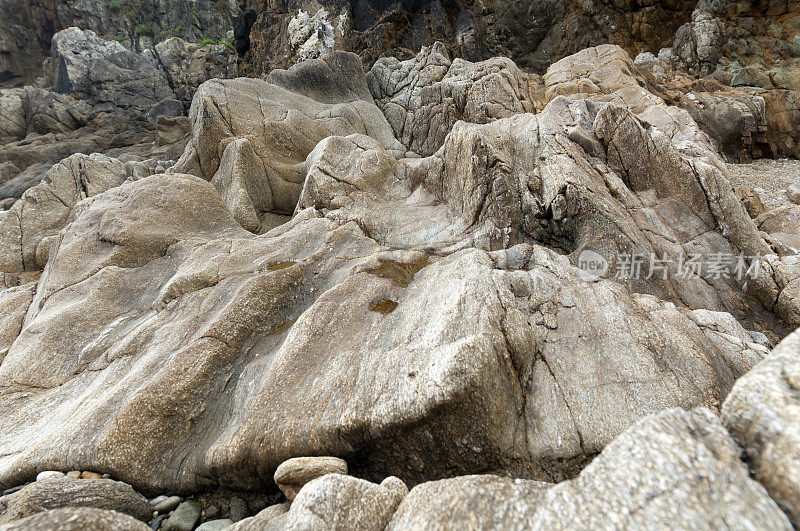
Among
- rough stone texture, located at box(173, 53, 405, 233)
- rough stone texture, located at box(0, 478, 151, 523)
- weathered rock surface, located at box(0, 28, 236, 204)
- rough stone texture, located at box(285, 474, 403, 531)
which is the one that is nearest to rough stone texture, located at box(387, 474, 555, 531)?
rough stone texture, located at box(285, 474, 403, 531)

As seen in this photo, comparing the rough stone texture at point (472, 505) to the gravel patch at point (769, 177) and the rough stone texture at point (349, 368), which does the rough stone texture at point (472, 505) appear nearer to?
the rough stone texture at point (349, 368)

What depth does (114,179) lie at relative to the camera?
2225 cm

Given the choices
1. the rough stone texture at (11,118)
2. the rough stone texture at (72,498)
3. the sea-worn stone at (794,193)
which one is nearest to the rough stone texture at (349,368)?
the rough stone texture at (72,498)

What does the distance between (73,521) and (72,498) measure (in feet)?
6.41

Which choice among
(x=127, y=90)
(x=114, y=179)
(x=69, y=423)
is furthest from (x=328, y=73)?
(x=127, y=90)

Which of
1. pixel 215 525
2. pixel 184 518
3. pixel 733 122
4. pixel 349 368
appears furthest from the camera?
pixel 733 122

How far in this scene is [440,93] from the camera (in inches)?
944

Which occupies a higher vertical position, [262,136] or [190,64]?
[190,64]

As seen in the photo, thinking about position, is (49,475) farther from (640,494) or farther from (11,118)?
(11,118)

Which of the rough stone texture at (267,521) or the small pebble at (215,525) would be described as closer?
the rough stone texture at (267,521)

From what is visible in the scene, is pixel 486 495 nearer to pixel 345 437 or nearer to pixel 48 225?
pixel 345 437

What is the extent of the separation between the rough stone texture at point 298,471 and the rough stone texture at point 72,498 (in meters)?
2.58

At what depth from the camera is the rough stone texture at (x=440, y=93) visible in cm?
2202

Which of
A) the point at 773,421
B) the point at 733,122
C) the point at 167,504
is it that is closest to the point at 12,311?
the point at 167,504
